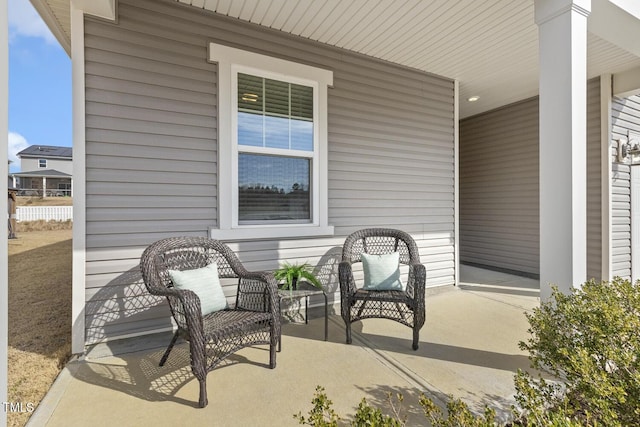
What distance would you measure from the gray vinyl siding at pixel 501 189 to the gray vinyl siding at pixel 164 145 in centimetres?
321

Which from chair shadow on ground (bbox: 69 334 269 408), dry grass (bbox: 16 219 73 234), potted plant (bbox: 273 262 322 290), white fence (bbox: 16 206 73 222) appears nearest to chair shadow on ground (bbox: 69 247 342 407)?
chair shadow on ground (bbox: 69 334 269 408)

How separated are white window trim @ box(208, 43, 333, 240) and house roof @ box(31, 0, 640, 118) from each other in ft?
1.23

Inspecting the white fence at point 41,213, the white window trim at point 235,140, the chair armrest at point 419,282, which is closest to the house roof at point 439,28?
the white window trim at point 235,140

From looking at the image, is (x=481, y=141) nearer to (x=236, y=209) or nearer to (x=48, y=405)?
(x=236, y=209)

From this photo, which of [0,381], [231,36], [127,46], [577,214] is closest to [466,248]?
[577,214]

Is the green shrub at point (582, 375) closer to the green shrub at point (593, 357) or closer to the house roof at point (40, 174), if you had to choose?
the green shrub at point (593, 357)

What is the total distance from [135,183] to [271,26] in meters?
2.05

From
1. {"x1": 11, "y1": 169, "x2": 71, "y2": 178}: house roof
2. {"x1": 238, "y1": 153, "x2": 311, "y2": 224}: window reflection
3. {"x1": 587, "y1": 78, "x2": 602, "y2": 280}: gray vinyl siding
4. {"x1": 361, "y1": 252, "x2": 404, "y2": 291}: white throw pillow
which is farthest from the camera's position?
{"x1": 11, "y1": 169, "x2": 71, "y2": 178}: house roof

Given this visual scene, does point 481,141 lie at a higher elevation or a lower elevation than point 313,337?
higher

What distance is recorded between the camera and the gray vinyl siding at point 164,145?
2666 mm

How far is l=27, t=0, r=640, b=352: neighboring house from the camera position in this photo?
237 centimetres

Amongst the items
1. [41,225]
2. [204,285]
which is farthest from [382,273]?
[41,225]

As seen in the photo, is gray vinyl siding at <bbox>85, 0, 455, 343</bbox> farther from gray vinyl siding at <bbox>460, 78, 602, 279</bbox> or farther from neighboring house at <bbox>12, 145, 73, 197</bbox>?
neighboring house at <bbox>12, 145, 73, 197</bbox>

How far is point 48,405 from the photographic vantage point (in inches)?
75.7
